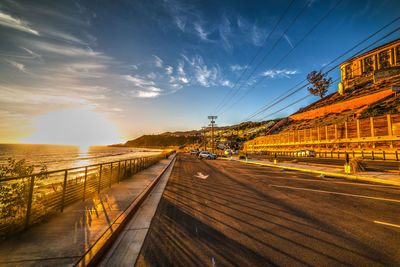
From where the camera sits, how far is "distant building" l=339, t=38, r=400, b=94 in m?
57.2

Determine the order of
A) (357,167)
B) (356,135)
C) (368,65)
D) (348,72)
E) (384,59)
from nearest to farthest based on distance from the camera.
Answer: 1. (357,167)
2. (356,135)
3. (384,59)
4. (368,65)
5. (348,72)

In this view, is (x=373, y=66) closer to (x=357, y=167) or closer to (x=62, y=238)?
(x=357, y=167)

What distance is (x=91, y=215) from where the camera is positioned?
5078 millimetres

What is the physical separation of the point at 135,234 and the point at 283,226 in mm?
3976

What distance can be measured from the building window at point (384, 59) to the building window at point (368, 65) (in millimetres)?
2797

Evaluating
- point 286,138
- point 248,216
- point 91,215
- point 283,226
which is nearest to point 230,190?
point 248,216

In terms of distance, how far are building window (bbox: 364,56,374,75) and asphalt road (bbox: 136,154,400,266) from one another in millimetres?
85638

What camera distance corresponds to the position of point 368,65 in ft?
214

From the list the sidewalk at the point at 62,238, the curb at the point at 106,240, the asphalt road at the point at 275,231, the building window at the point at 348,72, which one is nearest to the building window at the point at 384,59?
the building window at the point at 348,72

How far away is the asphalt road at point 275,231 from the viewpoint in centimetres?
320

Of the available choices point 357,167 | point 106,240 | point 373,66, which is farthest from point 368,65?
point 106,240

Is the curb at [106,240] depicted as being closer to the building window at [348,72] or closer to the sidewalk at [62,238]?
the sidewalk at [62,238]

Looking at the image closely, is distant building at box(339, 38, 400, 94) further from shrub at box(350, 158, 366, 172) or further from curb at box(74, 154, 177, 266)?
curb at box(74, 154, 177, 266)

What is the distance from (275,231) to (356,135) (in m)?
37.2
